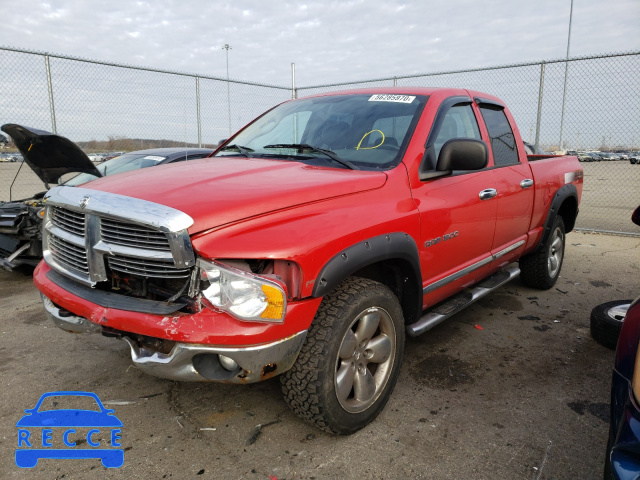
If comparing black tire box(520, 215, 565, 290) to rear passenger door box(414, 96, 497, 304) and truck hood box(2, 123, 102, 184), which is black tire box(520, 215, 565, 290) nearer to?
rear passenger door box(414, 96, 497, 304)

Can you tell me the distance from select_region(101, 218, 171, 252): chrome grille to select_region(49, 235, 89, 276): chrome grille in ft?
0.73

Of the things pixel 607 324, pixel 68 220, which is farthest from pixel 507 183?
pixel 68 220

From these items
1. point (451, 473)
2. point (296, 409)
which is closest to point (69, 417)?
point (296, 409)

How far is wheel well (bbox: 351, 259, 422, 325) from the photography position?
2.60 m

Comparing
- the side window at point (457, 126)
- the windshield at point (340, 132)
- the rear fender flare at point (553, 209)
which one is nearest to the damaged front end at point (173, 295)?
A: the windshield at point (340, 132)

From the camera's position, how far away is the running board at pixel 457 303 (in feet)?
9.16

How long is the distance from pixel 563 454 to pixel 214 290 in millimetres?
1879

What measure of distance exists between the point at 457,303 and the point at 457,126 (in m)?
1.27

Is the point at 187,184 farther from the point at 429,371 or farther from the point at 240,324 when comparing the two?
the point at 429,371

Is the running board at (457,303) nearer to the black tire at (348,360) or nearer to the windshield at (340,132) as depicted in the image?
the black tire at (348,360)

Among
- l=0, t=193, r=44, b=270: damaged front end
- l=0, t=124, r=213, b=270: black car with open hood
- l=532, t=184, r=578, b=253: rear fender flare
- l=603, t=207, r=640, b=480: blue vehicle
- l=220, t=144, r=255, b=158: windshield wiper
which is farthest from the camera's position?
l=0, t=193, r=44, b=270: damaged front end

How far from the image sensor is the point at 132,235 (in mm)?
2006

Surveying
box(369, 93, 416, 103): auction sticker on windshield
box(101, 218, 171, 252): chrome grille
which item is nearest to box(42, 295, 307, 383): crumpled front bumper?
box(101, 218, 171, 252): chrome grille

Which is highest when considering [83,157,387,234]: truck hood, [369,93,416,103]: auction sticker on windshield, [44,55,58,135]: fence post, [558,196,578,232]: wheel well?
[44,55,58,135]: fence post
